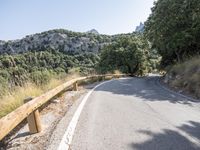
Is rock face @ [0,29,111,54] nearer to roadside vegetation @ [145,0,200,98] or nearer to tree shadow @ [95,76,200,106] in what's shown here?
roadside vegetation @ [145,0,200,98]

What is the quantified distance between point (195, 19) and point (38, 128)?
20290 mm

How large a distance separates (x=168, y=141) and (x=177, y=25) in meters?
21.2

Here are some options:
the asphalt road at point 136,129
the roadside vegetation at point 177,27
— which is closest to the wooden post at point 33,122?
the asphalt road at point 136,129

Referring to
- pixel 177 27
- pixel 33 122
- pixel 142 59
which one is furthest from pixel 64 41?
pixel 33 122

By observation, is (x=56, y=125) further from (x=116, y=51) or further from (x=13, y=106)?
(x=116, y=51)

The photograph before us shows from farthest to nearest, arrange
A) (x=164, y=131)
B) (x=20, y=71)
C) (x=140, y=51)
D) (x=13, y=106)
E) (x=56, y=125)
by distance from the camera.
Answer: (x=140, y=51) < (x=20, y=71) < (x=13, y=106) < (x=56, y=125) < (x=164, y=131)

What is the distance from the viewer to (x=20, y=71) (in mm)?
11039

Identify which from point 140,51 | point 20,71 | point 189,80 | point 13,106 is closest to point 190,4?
point 189,80

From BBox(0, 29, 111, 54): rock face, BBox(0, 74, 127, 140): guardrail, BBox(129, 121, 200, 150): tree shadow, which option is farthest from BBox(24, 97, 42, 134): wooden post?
BBox(0, 29, 111, 54): rock face

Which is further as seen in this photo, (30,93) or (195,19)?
(195,19)

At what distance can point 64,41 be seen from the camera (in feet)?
412

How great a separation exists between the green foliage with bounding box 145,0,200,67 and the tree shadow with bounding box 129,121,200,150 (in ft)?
61.5

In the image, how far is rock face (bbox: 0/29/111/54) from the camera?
11644cm

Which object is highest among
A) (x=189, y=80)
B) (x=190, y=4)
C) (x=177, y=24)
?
(x=190, y=4)
